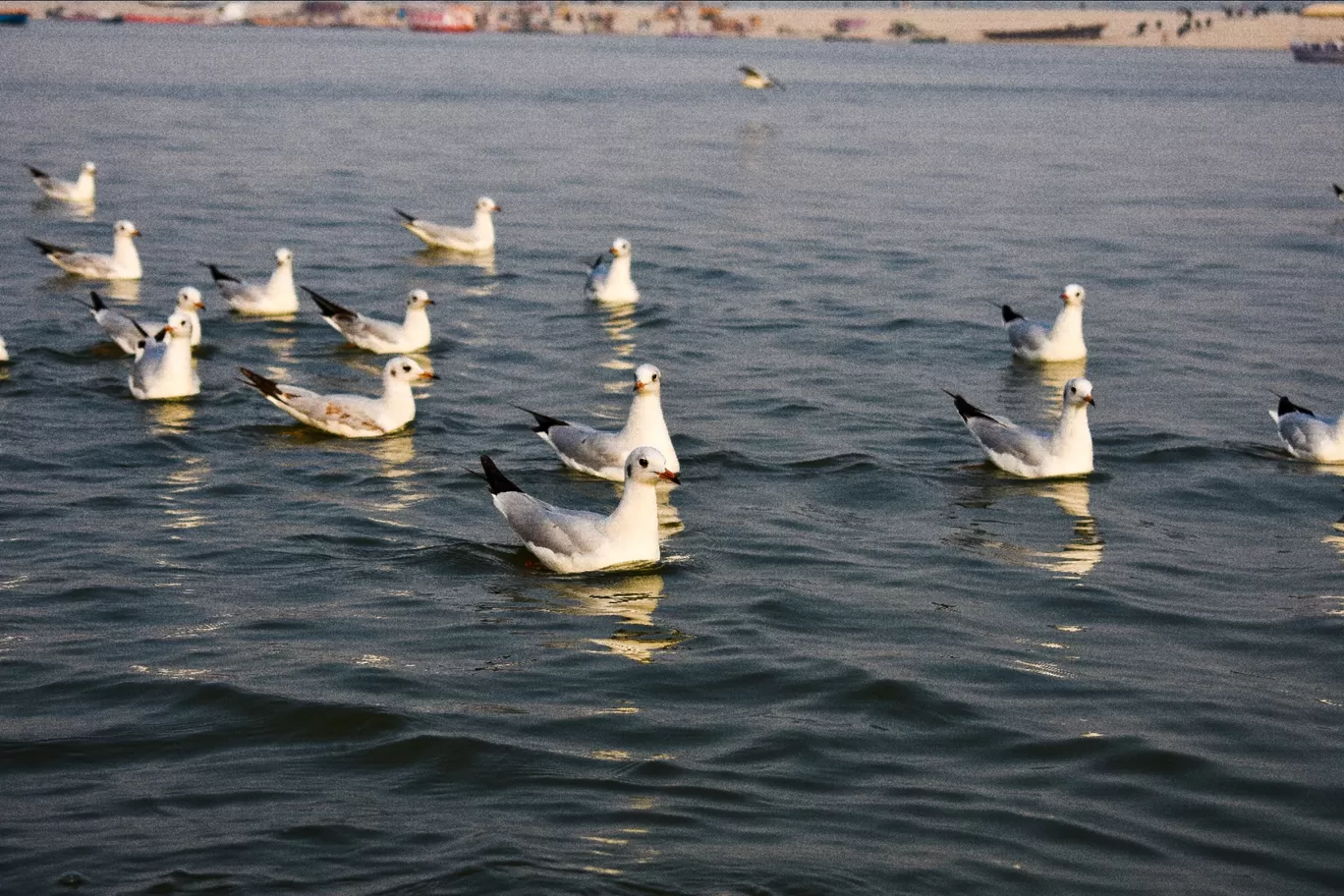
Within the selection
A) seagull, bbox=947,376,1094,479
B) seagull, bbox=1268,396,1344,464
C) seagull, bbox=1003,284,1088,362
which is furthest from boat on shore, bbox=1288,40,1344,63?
seagull, bbox=947,376,1094,479

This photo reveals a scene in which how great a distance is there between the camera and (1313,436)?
1505cm

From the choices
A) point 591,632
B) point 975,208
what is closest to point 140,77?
point 975,208

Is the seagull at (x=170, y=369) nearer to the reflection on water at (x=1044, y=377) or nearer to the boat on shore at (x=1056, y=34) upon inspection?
the reflection on water at (x=1044, y=377)

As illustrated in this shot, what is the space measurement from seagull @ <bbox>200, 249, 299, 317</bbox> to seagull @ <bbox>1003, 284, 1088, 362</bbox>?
9132 millimetres

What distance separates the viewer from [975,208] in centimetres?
3409

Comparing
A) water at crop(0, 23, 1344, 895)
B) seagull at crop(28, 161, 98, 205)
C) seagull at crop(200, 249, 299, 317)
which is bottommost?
water at crop(0, 23, 1344, 895)

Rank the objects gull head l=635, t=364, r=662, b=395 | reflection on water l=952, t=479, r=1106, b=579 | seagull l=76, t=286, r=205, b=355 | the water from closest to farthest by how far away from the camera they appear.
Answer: the water → reflection on water l=952, t=479, r=1106, b=579 → gull head l=635, t=364, r=662, b=395 → seagull l=76, t=286, r=205, b=355

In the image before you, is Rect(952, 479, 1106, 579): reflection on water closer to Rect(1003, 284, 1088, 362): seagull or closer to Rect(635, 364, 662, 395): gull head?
Rect(635, 364, 662, 395): gull head

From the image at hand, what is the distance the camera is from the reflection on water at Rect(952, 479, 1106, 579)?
12.2m

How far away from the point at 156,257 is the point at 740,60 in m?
105

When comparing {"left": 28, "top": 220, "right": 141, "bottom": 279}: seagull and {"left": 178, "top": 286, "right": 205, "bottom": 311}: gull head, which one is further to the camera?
{"left": 28, "top": 220, "right": 141, "bottom": 279}: seagull

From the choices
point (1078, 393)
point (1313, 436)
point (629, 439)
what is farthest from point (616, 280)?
point (1313, 436)

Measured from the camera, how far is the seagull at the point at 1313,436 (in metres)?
15.0

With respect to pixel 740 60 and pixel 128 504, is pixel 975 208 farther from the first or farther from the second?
pixel 740 60
